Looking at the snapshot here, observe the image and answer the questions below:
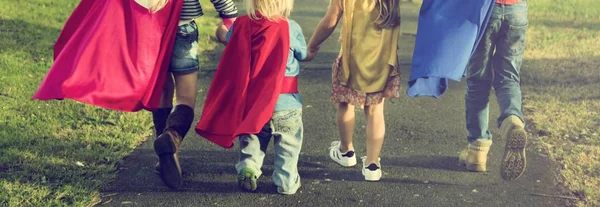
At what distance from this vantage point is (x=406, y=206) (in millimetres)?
4859

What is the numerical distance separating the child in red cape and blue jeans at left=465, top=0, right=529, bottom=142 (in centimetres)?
172

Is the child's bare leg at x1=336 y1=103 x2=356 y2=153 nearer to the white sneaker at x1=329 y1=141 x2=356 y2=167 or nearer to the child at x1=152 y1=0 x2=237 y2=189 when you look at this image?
the white sneaker at x1=329 y1=141 x2=356 y2=167

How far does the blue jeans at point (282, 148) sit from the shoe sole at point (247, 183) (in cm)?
6

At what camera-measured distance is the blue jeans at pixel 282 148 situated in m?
4.96

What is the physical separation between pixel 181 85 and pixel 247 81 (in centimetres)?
53

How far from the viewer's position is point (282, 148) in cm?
498

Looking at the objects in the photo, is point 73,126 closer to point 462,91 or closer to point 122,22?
point 122,22

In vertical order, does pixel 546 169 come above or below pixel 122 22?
below

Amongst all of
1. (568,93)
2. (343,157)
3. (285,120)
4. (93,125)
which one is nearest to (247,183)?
(285,120)

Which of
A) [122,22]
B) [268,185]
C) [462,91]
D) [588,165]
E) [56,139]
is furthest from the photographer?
[462,91]

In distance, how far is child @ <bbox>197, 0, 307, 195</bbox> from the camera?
188 inches

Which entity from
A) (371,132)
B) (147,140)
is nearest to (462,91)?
(371,132)

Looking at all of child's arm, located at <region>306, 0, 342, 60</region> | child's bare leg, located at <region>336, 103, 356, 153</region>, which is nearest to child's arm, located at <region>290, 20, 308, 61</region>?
child's arm, located at <region>306, 0, 342, 60</region>

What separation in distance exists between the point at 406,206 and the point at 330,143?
1.34 m
